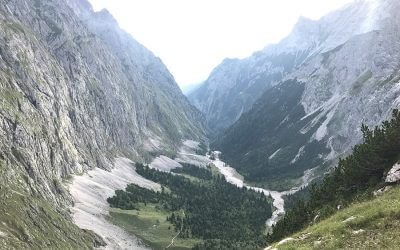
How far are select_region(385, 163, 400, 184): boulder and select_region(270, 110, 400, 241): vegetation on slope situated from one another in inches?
77.1

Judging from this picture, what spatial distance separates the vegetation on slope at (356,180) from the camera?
168ft

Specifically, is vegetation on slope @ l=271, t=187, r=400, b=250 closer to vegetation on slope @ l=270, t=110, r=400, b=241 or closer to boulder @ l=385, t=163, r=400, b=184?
boulder @ l=385, t=163, r=400, b=184

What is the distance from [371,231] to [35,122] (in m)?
172

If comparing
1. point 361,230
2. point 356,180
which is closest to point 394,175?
point 356,180

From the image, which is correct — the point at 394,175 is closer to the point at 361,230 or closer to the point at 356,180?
the point at 356,180

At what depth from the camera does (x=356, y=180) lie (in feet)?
187

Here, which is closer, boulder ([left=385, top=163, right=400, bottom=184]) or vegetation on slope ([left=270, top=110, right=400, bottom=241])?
boulder ([left=385, top=163, right=400, bottom=184])

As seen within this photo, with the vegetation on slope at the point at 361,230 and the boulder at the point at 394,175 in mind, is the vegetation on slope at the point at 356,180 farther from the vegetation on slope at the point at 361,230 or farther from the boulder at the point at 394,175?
the vegetation on slope at the point at 361,230

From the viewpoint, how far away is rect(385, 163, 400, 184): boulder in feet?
147

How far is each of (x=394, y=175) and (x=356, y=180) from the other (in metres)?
11.8

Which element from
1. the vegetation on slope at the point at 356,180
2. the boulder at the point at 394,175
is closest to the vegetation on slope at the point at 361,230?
the boulder at the point at 394,175

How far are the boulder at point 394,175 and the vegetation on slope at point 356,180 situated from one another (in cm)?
196

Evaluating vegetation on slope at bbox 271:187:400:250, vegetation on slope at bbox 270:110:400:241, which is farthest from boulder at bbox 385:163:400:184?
vegetation on slope at bbox 271:187:400:250

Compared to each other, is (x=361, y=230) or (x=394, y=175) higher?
(x=394, y=175)
